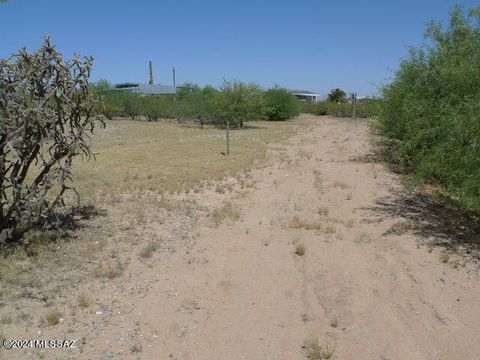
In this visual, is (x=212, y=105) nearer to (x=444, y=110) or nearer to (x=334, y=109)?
(x=444, y=110)

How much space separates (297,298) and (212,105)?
2757 cm

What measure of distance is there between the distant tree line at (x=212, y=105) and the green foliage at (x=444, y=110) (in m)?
16.4

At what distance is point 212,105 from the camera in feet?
103

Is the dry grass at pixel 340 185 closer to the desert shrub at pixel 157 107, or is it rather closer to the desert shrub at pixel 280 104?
the desert shrub at pixel 157 107

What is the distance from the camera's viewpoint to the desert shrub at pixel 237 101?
30.5 meters

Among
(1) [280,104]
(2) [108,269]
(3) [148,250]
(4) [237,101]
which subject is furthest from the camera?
(1) [280,104]

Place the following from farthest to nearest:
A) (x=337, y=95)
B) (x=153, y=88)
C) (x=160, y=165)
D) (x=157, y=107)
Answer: (x=337, y=95), (x=153, y=88), (x=157, y=107), (x=160, y=165)

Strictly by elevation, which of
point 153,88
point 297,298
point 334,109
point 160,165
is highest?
point 153,88

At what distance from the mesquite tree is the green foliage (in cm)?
592

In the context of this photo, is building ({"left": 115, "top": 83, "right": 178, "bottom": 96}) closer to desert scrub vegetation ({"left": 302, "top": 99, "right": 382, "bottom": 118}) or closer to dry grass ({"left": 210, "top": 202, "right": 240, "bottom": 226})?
desert scrub vegetation ({"left": 302, "top": 99, "right": 382, "bottom": 118})

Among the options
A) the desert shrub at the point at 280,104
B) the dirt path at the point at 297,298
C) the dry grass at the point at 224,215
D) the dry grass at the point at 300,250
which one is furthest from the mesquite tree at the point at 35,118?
the desert shrub at the point at 280,104

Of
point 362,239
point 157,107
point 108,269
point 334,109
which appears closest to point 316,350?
point 108,269

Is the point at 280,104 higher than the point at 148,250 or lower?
higher

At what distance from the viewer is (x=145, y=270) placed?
5598 millimetres
